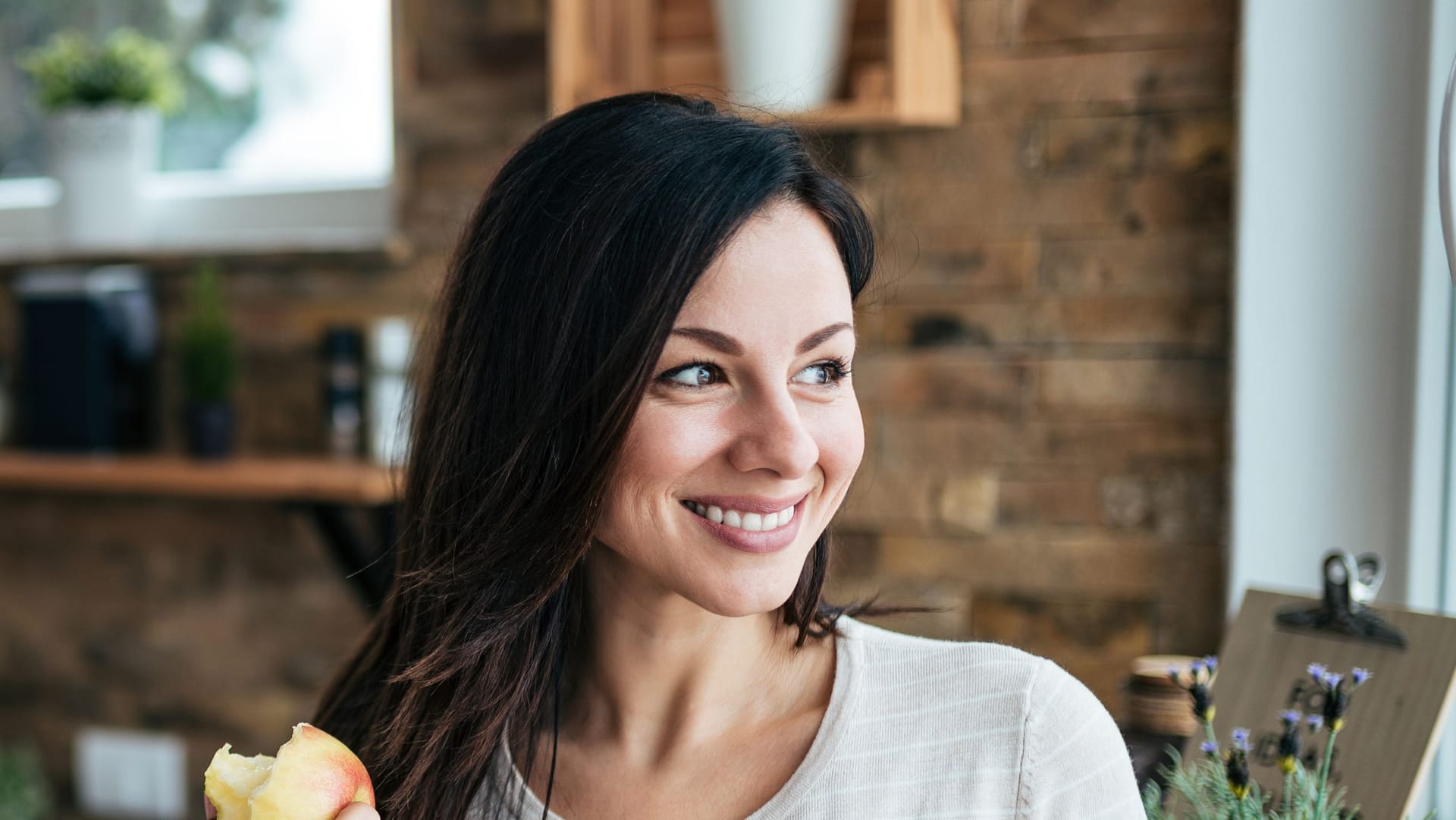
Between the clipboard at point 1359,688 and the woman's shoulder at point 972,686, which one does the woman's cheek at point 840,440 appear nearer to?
the woman's shoulder at point 972,686

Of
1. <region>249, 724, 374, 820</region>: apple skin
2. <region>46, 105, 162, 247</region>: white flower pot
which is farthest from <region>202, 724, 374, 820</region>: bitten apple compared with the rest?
<region>46, 105, 162, 247</region>: white flower pot

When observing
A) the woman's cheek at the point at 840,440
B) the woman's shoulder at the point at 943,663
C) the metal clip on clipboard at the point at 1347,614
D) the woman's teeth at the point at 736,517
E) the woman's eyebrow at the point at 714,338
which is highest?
the woman's eyebrow at the point at 714,338

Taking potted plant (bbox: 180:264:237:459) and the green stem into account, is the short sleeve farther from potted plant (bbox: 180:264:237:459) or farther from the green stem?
potted plant (bbox: 180:264:237:459)

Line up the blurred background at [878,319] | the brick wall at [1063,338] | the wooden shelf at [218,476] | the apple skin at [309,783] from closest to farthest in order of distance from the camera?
the apple skin at [309,783], the blurred background at [878,319], the brick wall at [1063,338], the wooden shelf at [218,476]

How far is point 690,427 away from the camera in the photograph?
869mm

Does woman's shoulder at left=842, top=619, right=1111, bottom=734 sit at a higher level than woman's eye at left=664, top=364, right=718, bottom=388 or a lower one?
lower

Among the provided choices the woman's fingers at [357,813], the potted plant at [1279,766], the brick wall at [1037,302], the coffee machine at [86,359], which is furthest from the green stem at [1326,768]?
the coffee machine at [86,359]

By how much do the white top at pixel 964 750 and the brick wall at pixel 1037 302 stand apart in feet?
2.44

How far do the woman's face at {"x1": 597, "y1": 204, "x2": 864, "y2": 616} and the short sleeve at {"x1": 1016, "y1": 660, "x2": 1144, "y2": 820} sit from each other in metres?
0.21

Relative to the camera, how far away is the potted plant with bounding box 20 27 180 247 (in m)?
2.29

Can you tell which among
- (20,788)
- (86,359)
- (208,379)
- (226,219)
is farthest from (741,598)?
(20,788)

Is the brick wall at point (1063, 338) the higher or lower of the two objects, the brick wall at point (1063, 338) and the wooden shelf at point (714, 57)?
the lower

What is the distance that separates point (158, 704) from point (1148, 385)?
6.06 feet

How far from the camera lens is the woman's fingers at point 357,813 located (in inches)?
31.9
